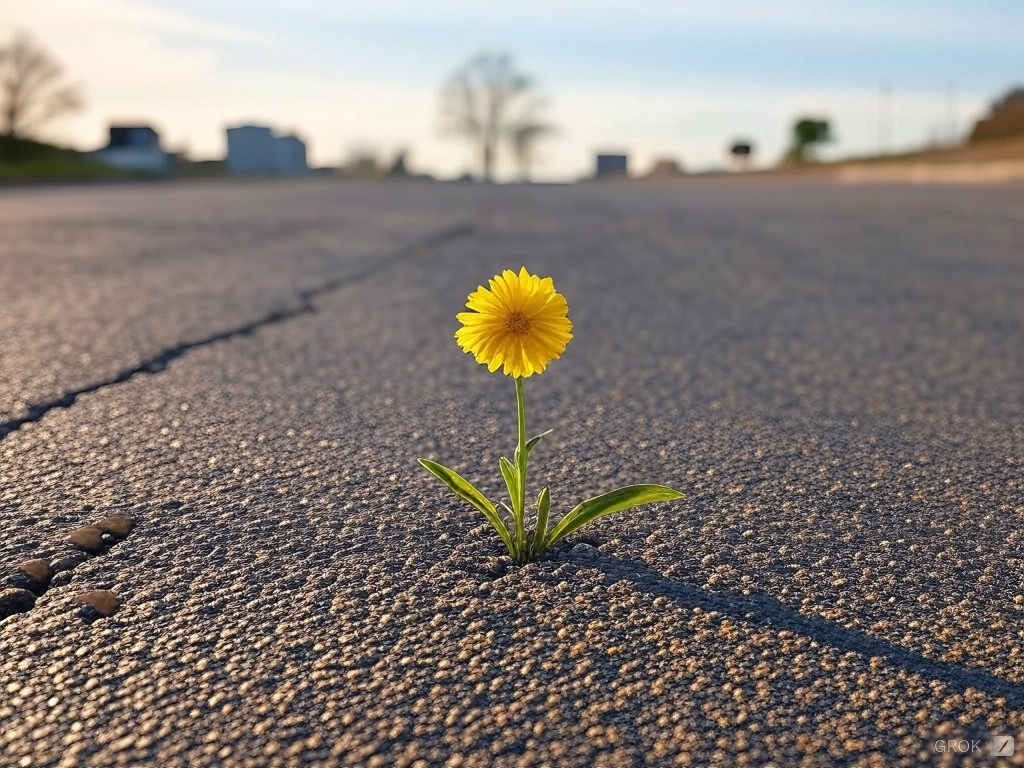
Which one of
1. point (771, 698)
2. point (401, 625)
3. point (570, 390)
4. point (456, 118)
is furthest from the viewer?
point (456, 118)

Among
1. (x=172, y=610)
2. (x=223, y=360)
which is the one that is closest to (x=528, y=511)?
(x=172, y=610)

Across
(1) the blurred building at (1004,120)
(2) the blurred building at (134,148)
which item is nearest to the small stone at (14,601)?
(1) the blurred building at (1004,120)

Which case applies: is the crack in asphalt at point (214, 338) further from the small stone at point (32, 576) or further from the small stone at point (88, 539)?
the small stone at point (32, 576)

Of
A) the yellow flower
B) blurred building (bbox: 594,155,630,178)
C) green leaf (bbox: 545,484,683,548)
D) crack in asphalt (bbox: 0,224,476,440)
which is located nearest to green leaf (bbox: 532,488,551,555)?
green leaf (bbox: 545,484,683,548)

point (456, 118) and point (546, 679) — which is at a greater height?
point (456, 118)

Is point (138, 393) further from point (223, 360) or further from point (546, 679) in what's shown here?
point (546, 679)

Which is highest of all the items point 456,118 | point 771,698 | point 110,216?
point 456,118
